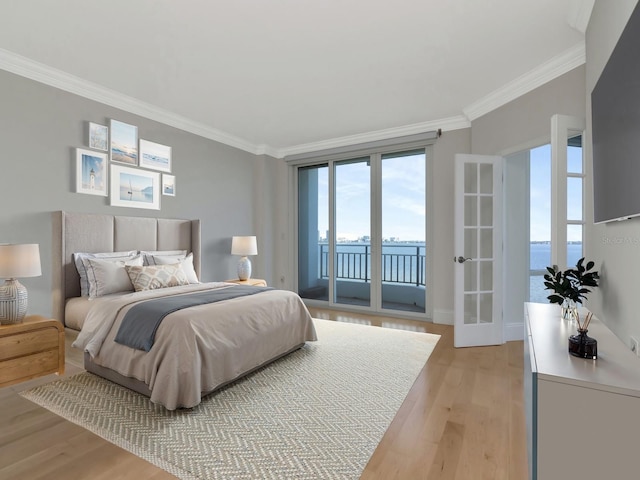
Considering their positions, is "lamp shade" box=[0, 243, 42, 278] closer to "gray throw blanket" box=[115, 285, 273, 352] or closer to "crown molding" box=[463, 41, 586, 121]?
"gray throw blanket" box=[115, 285, 273, 352]

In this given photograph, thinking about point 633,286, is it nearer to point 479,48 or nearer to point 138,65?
point 479,48

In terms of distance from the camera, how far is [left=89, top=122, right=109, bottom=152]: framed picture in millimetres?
3331

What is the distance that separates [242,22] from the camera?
2344mm

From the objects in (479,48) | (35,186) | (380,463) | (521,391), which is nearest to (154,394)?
(380,463)

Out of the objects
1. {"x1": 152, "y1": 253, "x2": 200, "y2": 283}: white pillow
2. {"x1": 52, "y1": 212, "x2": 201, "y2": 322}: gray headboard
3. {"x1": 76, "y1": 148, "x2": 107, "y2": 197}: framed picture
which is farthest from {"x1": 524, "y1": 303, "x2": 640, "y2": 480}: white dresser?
{"x1": 76, "y1": 148, "x2": 107, "y2": 197}: framed picture

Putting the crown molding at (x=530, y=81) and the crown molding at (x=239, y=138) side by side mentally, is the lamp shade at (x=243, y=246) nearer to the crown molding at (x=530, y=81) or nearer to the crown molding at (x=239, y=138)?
the crown molding at (x=239, y=138)

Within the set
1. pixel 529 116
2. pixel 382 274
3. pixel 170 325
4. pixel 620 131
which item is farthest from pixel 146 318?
pixel 529 116

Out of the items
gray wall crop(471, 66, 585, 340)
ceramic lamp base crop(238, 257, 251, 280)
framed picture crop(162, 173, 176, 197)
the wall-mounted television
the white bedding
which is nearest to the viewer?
the wall-mounted television

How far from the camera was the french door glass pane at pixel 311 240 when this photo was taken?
5.62m

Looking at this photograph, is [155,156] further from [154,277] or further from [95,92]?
[154,277]

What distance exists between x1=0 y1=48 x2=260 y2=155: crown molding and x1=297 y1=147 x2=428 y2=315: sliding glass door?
192cm

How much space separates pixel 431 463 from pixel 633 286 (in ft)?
4.11

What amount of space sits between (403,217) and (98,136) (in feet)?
12.8

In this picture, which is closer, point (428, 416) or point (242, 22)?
point (428, 416)
